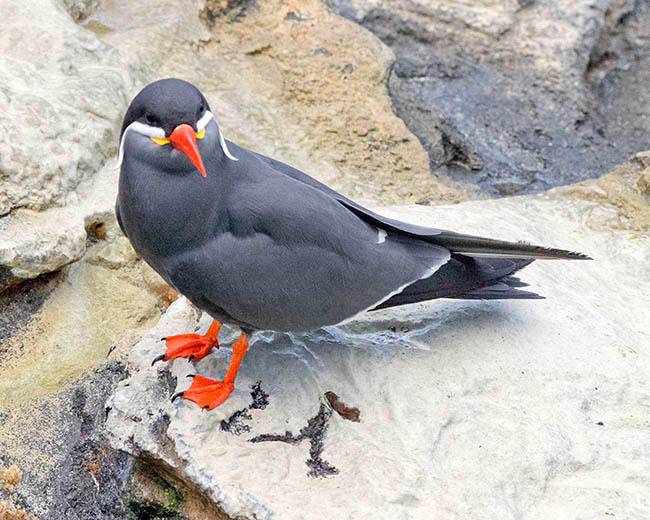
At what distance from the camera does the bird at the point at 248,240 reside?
2.48m

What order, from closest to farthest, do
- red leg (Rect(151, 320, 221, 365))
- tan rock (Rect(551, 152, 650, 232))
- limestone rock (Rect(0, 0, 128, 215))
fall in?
1. red leg (Rect(151, 320, 221, 365))
2. limestone rock (Rect(0, 0, 128, 215))
3. tan rock (Rect(551, 152, 650, 232))

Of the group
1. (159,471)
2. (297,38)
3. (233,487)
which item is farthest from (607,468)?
(297,38)

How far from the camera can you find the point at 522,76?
234 inches

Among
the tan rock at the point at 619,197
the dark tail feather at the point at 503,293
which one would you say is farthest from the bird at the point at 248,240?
the tan rock at the point at 619,197

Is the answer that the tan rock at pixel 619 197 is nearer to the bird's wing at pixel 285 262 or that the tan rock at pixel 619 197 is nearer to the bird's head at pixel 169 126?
the bird's wing at pixel 285 262

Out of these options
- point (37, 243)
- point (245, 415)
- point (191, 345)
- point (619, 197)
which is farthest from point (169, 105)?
point (619, 197)

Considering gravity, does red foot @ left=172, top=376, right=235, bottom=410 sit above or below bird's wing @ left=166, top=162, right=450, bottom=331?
below

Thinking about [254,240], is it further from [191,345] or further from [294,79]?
[294,79]

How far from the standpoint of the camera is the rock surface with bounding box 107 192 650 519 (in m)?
2.55

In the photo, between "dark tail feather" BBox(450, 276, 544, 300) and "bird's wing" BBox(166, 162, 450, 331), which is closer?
"bird's wing" BBox(166, 162, 450, 331)

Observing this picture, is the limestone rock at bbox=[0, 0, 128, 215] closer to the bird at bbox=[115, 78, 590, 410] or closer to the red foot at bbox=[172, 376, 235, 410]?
the bird at bbox=[115, 78, 590, 410]

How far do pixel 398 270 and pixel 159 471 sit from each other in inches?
45.4

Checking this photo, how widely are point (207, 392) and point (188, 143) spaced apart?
0.98 metres

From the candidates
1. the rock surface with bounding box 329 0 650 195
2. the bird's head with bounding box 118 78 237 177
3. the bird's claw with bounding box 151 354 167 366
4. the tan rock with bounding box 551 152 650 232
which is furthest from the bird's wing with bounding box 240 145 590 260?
the rock surface with bounding box 329 0 650 195
